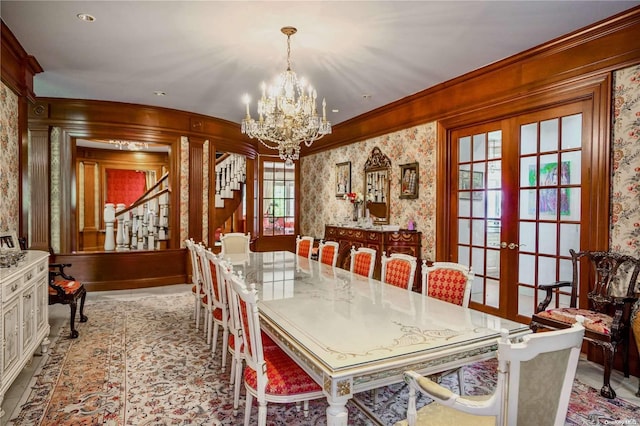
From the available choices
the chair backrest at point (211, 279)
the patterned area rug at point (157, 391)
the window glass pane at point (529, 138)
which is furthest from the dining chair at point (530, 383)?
the window glass pane at point (529, 138)

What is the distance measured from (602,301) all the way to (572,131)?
155 cm

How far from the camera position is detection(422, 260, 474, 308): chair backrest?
8.55 feet

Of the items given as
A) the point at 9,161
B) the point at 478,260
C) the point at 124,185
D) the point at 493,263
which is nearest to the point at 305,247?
the point at 478,260

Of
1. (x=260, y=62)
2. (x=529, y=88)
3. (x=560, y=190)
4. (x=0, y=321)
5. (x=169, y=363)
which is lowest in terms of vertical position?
(x=169, y=363)

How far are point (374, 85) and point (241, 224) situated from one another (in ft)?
18.2

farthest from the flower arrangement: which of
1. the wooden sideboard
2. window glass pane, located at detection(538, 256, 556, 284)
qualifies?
window glass pane, located at detection(538, 256, 556, 284)

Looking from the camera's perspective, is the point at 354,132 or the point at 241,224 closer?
the point at 354,132

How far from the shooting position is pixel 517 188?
394cm

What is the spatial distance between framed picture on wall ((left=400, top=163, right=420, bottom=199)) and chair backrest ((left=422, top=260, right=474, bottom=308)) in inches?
94.8

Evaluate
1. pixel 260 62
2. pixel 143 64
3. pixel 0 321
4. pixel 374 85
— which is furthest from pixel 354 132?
pixel 0 321

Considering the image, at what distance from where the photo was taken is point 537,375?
1261 millimetres

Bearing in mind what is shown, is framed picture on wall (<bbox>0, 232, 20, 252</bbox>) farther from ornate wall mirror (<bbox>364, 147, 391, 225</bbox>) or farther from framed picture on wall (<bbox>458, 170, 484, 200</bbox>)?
framed picture on wall (<bbox>458, 170, 484, 200</bbox>)

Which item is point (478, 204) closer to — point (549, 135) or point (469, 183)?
point (469, 183)

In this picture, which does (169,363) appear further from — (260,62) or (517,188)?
(517,188)
